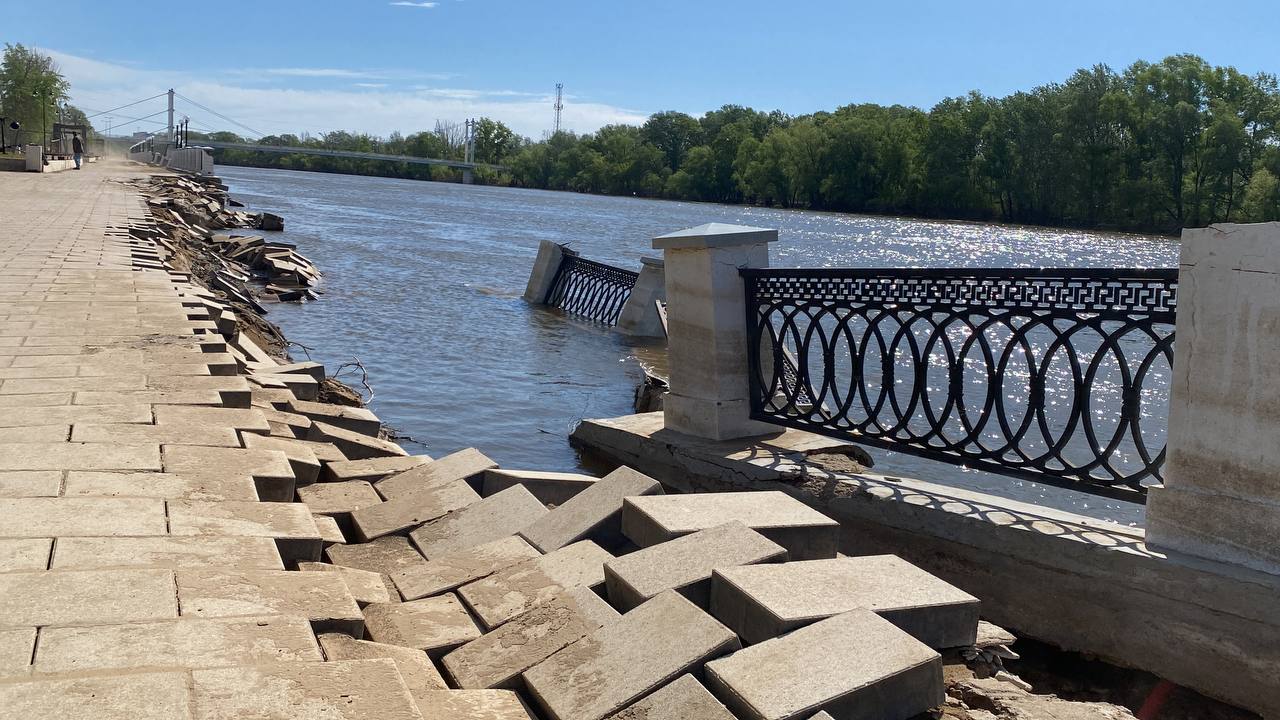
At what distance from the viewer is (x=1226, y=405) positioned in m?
4.12

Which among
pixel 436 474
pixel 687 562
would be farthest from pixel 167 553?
pixel 436 474

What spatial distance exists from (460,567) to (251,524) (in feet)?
2.55

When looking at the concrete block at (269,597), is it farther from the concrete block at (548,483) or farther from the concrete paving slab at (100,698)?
the concrete block at (548,483)

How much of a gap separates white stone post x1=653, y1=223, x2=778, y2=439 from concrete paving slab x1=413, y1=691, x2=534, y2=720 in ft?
11.5

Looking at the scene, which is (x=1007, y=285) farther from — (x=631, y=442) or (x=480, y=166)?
(x=480, y=166)

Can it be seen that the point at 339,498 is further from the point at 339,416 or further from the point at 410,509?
the point at 339,416

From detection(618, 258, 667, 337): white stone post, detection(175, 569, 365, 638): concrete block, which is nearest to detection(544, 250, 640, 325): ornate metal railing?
detection(618, 258, 667, 337): white stone post

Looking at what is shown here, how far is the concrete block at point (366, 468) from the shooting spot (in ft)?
17.2

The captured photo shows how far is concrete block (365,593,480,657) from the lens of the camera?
11.3 feet

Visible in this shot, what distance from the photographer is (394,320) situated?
1630cm

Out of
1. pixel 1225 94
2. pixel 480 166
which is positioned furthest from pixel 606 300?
pixel 480 166

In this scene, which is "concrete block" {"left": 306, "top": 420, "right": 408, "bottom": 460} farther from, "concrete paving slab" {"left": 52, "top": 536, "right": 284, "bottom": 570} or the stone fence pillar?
the stone fence pillar

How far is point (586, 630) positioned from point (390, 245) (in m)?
31.6

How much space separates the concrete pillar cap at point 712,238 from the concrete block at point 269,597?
3.46 meters
